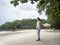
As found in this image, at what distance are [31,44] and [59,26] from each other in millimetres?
55868

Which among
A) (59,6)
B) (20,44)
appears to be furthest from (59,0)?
(20,44)

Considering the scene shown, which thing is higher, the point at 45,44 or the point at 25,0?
the point at 25,0

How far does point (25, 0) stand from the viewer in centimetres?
1669

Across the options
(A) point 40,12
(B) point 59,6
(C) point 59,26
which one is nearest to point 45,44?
(B) point 59,6

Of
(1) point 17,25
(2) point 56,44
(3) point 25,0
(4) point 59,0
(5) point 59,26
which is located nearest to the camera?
(2) point 56,44

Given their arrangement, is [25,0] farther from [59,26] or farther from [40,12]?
[59,26]

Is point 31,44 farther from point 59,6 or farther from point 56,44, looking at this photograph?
point 59,6

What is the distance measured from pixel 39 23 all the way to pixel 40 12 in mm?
14299

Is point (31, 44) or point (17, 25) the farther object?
point (17, 25)

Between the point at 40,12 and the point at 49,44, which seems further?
A: the point at 40,12

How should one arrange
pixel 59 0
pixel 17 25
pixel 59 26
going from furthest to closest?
pixel 17 25 → pixel 59 26 → pixel 59 0

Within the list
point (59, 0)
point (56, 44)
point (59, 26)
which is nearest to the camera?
point (56, 44)

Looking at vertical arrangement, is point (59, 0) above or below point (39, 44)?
above

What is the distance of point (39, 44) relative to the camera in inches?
563
